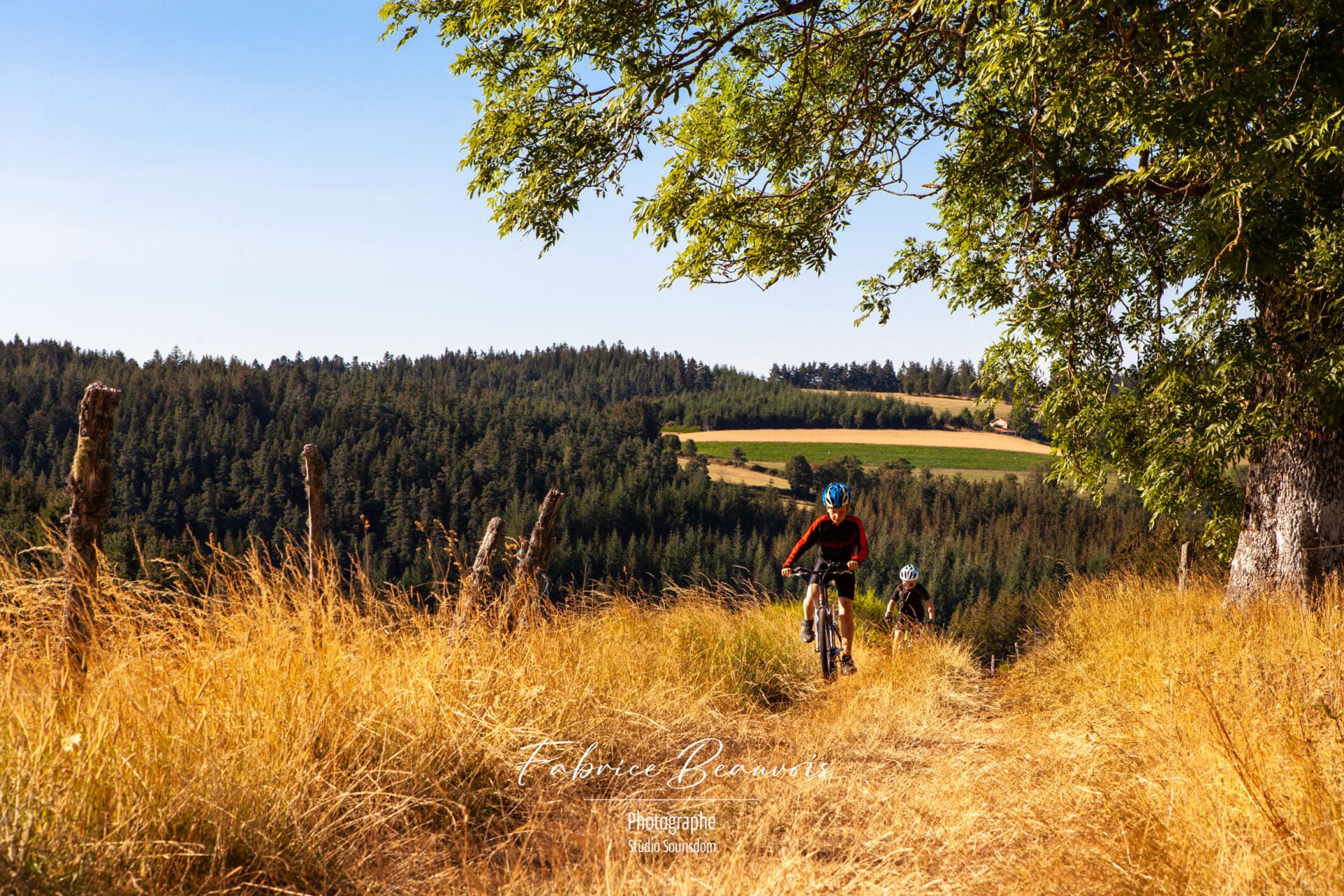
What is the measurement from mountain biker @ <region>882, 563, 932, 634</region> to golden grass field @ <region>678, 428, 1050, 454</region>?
15501 centimetres

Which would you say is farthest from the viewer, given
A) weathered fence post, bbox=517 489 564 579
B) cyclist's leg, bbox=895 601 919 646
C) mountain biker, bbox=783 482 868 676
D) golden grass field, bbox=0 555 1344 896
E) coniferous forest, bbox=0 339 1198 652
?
coniferous forest, bbox=0 339 1198 652

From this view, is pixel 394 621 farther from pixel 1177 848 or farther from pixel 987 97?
pixel 987 97

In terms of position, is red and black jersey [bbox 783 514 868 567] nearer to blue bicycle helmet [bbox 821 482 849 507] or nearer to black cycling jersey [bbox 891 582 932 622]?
blue bicycle helmet [bbox 821 482 849 507]

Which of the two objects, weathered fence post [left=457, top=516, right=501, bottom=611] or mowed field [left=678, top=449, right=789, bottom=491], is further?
mowed field [left=678, top=449, right=789, bottom=491]

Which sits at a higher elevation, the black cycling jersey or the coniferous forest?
the black cycling jersey

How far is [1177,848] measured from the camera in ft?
11.1

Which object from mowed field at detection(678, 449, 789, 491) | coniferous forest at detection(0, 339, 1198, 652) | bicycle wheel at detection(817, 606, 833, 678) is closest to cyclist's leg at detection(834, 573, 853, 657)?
bicycle wheel at detection(817, 606, 833, 678)

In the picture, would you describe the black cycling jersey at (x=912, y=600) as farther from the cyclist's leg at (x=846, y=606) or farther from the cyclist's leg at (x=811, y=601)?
the cyclist's leg at (x=811, y=601)

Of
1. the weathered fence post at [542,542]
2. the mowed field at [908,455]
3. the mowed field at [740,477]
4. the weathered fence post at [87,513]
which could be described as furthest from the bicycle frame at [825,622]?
the mowed field at [908,455]

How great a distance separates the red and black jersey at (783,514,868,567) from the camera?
8.23m

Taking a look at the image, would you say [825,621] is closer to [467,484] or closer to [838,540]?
[838,540]

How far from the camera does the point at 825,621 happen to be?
8.27m

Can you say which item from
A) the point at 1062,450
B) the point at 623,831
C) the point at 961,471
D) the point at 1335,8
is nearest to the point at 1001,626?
the point at 1062,450

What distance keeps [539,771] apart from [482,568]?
188 cm
